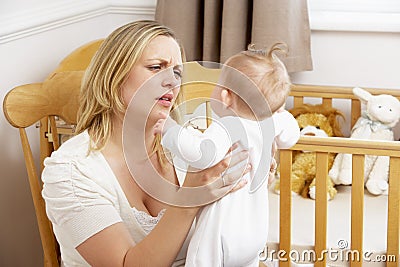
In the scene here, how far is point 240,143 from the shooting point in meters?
1.35

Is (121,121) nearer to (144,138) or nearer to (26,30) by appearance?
(144,138)

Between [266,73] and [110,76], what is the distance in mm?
331

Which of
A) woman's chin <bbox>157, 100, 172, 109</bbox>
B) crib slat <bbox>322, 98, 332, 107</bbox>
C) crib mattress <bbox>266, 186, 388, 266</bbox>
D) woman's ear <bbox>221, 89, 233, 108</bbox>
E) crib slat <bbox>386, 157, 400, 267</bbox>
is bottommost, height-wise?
crib mattress <bbox>266, 186, 388, 266</bbox>

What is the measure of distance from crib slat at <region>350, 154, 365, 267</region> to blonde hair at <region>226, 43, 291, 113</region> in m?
0.58

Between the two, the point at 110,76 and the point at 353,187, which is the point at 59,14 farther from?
the point at 353,187

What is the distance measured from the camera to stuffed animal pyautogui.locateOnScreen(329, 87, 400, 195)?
7.79 feet

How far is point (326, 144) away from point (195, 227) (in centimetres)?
62

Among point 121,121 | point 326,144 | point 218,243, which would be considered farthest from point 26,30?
point 218,243

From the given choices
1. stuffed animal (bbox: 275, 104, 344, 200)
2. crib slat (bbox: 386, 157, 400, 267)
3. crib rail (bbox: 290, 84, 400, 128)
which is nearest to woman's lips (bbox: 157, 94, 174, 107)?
crib slat (bbox: 386, 157, 400, 267)

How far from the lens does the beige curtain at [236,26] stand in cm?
246

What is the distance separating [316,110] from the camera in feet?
8.45

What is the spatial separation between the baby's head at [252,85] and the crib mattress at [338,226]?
29.7 inches

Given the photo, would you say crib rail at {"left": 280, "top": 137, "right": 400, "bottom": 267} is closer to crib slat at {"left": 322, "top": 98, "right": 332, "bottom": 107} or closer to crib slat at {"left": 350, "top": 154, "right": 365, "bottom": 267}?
crib slat at {"left": 350, "top": 154, "right": 365, "bottom": 267}

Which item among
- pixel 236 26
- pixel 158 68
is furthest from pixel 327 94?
pixel 158 68
